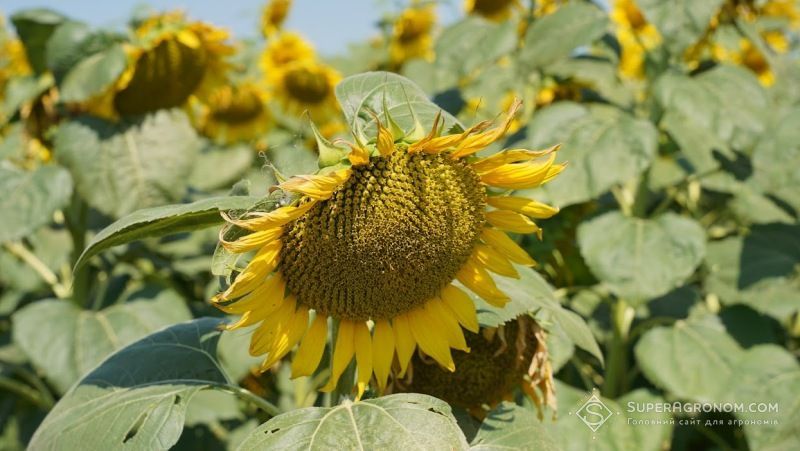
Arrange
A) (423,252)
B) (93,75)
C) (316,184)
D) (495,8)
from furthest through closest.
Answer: (495,8) → (93,75) → (423,252) → (316,184)

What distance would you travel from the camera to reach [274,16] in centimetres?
455

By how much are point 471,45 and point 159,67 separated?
0.92 m

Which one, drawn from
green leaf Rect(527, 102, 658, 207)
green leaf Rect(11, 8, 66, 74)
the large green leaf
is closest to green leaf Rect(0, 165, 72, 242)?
green leaf Rect(11, 8, 66, 74)

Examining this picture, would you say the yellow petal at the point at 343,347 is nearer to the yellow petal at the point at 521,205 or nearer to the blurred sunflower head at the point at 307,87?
the yellow petal at the point at 521,205

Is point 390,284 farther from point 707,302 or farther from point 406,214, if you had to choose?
point 707,302

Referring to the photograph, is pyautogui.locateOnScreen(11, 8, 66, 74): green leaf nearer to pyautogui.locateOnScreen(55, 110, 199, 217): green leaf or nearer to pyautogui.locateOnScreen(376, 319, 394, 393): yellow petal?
pyautogui.locateOnScreen(55, 110, 199, 217): green leaf

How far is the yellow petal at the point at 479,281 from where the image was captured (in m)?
1.22

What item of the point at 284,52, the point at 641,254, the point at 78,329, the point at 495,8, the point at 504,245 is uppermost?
the point at 504,245

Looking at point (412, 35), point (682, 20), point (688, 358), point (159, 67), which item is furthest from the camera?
point (412, 35)

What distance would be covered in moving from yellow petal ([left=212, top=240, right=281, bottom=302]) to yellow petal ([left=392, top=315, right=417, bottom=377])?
21 cm

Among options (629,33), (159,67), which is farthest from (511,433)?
(629,33)

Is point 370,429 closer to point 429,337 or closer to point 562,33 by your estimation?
point 429,337

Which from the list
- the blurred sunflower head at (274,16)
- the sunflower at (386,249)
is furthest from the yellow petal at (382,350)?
the blurred sunflower head at (274,16)

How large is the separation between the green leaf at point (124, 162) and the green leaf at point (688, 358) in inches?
50.0
